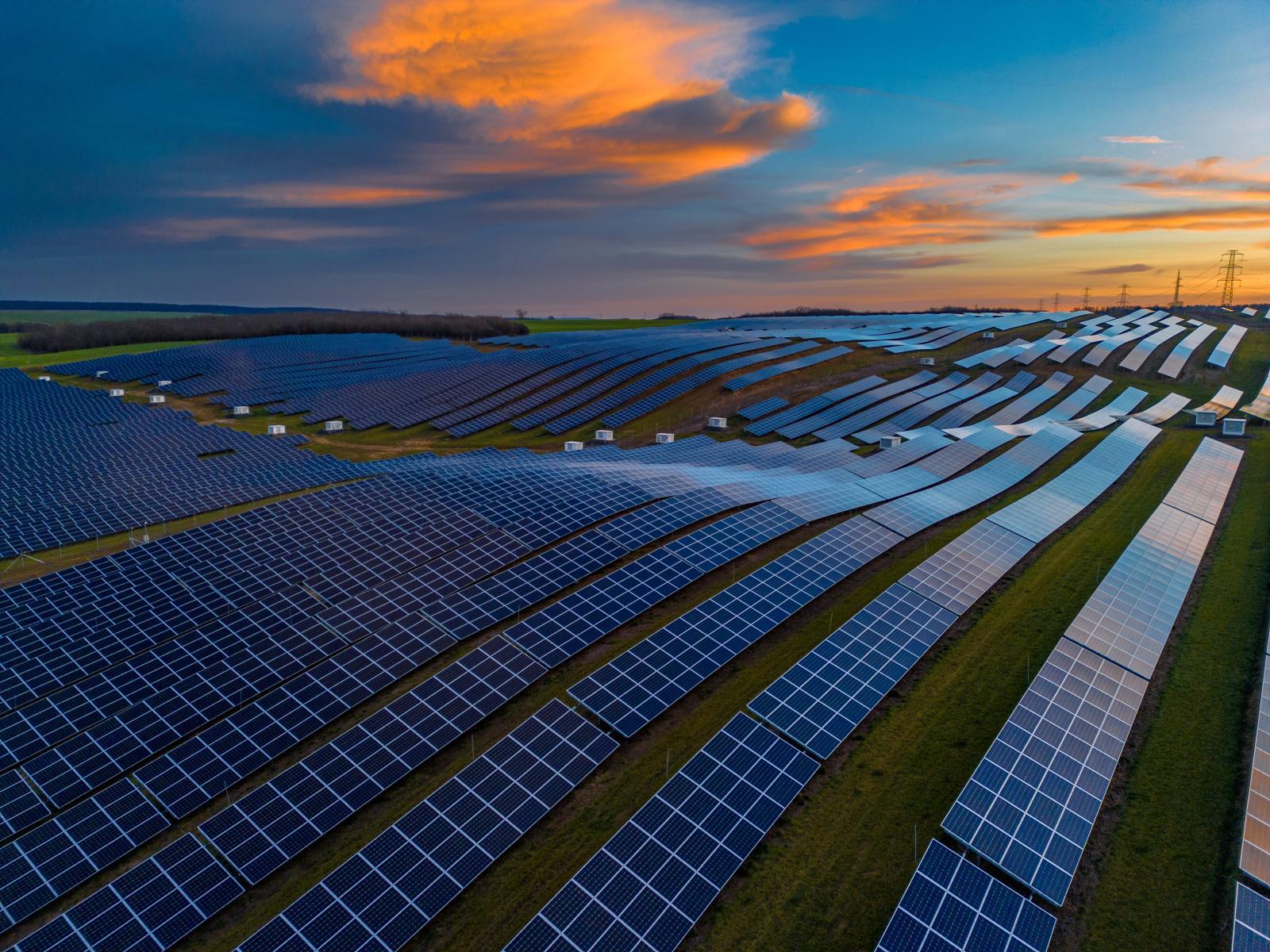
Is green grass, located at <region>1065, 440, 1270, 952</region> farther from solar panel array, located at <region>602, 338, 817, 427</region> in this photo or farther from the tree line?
the tree line

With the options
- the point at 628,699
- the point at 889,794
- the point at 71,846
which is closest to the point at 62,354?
the point at 71,846

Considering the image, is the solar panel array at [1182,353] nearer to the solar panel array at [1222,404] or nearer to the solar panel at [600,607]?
the solar panel array at [1222,404]

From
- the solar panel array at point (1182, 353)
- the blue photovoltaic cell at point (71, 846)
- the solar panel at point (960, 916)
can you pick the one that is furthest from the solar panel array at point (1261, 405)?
the blue photovoltaic cell at point (71, 846)

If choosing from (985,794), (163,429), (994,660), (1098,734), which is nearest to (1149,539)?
(994,660)

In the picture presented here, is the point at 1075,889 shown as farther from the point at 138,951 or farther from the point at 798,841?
the point at 138,951

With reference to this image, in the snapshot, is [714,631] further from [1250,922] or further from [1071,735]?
[1250,922]

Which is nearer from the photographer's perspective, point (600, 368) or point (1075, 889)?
point (1075, 889)

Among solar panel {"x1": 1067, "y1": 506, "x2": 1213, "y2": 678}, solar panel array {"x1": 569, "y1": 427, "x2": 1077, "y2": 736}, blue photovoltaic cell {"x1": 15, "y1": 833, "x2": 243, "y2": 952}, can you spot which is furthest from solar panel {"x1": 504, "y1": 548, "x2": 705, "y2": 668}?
solar panel {"x1": 1067, "y1": 506, "x2": 1213, "y2": 678}
